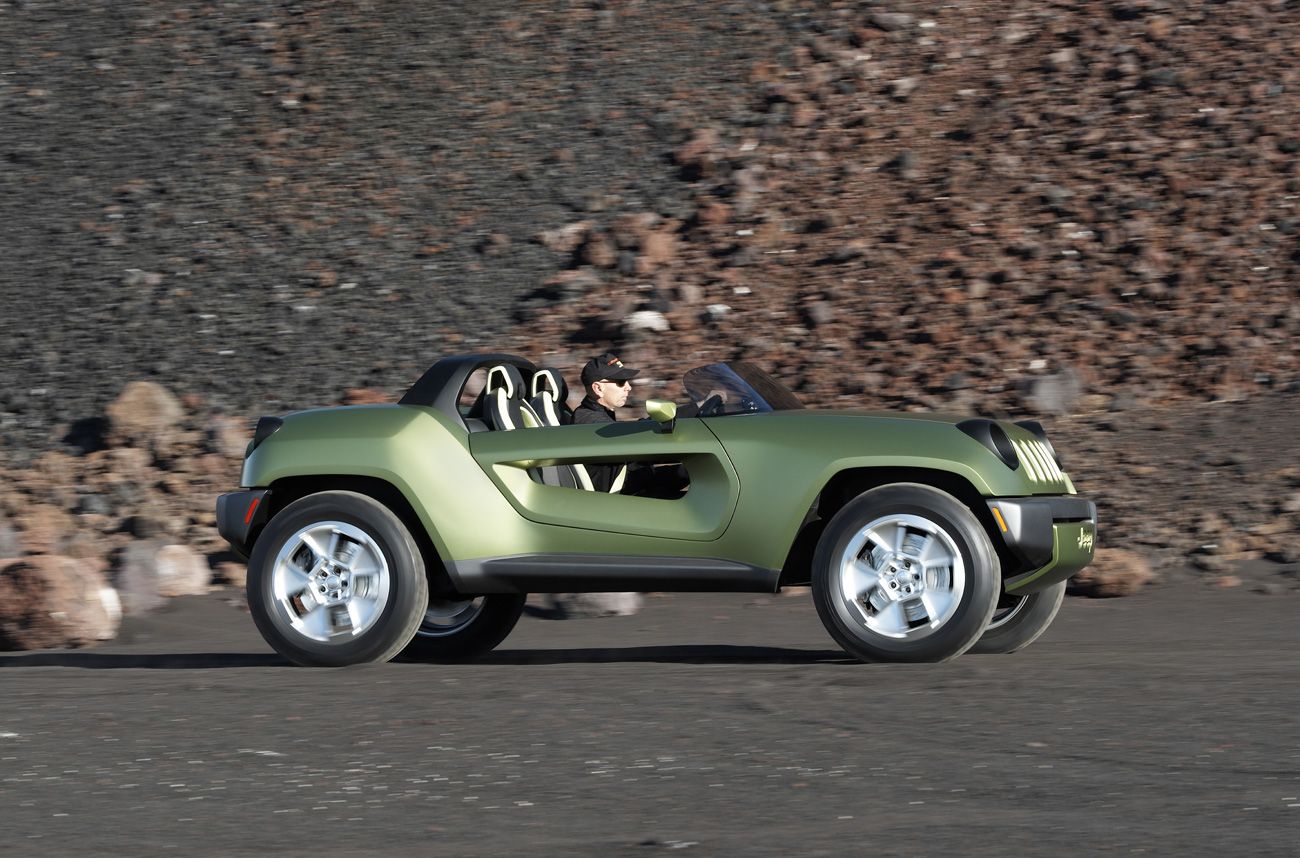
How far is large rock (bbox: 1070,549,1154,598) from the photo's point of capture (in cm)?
1118

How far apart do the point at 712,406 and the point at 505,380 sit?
104 cm

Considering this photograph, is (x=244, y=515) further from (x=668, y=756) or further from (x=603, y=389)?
(x=668, y=756)

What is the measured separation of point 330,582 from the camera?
26.3ft

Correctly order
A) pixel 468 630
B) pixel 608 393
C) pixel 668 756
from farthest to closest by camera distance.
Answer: pixel 468 630 < pixel 608 393 < pixel 668 756

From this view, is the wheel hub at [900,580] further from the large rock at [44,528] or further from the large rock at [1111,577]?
the large rock at [44,528]

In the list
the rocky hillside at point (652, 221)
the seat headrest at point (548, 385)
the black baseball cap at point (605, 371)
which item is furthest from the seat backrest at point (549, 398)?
the rocky hillside at point (652, 221)

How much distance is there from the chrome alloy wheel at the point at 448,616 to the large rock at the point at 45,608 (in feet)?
6.99

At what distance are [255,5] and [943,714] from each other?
21.5 m

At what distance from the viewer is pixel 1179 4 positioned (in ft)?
72.0

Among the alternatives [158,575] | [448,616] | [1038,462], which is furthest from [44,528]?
[1038,462]

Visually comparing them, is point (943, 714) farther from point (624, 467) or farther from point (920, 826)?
point (624, 467)

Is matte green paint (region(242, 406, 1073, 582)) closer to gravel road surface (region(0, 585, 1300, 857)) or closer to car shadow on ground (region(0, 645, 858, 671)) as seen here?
gravel road surface (region(0, 585, 1300, 857))

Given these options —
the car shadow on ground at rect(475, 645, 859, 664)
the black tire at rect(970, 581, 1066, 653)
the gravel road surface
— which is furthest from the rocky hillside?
the gravel road surface

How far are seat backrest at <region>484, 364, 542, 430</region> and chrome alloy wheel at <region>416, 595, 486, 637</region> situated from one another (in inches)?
50.4
